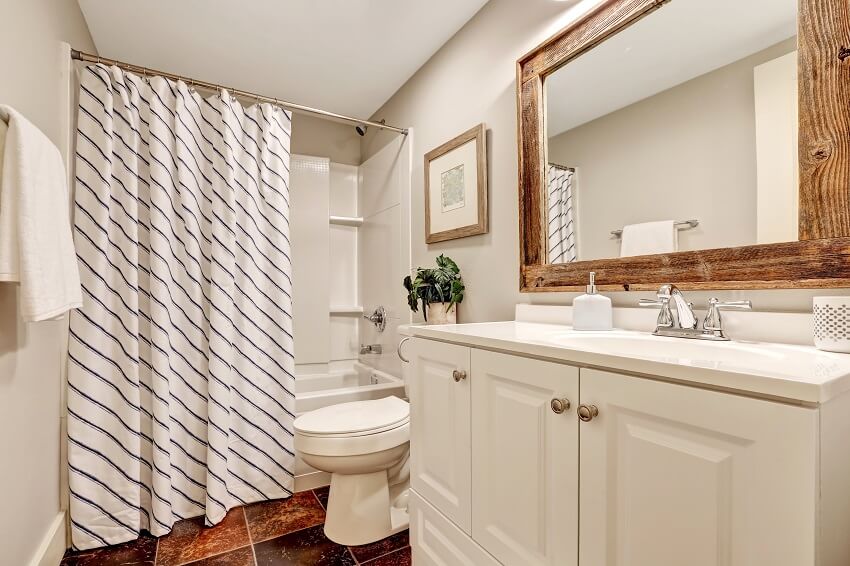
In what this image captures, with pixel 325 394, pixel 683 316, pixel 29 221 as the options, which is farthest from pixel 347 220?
pixel 683 316

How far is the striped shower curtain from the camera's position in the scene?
5.70 ft

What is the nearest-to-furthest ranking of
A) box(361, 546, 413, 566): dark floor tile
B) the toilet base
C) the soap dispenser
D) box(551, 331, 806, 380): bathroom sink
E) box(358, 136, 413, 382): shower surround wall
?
box(551, 331, 806, 380): bathroom sink → the soap dispenser → box(361, 546, 413, 566): dark floor tile → the toilet base → box(358, 136, 413, 382): shower surround wall

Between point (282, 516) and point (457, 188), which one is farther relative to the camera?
point (457, 188)

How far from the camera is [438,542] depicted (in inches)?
48.1

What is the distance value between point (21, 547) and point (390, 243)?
6.83 feet

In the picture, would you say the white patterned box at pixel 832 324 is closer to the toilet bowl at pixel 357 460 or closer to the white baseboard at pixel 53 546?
the toilet bowl at pixel 357 460

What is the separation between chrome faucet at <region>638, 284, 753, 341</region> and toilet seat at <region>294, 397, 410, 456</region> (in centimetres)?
→ 108

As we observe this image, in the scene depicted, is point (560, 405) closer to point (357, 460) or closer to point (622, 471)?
point (622, 471)

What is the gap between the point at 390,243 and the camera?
107 inches

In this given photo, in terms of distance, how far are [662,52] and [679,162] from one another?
1.11 ft

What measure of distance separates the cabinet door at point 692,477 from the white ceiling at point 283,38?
187 cm

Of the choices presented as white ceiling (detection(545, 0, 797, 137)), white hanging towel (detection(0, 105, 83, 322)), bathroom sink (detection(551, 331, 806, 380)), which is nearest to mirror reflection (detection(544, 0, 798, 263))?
white ceiling (detection(545, 0, 797, 137))

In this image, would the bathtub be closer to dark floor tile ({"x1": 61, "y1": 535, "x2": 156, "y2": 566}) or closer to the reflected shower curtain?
dark floor tile ({"x1": 61, "y1": 535, "x2": 156, "y2": 566})

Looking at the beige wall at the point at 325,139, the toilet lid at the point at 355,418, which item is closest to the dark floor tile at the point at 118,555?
the toilet lid at the point at 355,418
